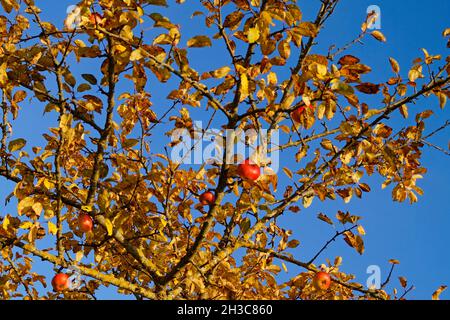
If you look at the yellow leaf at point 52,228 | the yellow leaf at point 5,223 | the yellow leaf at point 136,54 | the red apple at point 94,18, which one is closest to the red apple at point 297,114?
the yellow leaf at point 136,54

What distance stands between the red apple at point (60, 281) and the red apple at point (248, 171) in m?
1.86

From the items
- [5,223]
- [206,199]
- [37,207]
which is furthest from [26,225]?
[206,199]

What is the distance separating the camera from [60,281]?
13.1 feet

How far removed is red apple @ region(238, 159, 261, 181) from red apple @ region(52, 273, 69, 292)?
1.86 m

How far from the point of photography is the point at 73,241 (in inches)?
173

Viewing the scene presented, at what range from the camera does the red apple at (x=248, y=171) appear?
3.28 metres

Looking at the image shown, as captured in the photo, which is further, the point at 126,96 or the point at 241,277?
the point at 241,277

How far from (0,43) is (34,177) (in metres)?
1.04

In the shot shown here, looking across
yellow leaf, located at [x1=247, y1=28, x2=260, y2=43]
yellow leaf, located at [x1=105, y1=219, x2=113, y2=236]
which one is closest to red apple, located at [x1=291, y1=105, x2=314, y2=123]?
yellow leaf, located at [x1=247, y1=28, x2=260, y2=43]

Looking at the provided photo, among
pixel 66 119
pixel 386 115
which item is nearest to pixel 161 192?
pixel 66 119

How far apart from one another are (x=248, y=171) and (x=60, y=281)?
76.4 inches

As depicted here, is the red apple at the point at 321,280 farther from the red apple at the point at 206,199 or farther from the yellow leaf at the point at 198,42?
the yellow leaf at the point at 198,42
